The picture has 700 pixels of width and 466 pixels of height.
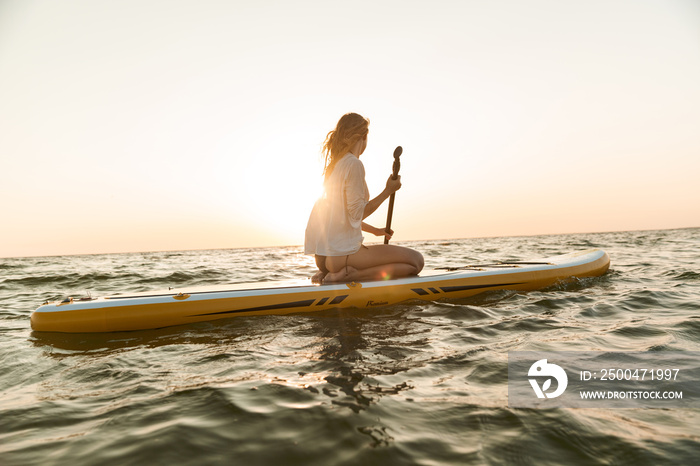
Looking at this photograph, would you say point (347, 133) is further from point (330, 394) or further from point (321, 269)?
point (330, 394)

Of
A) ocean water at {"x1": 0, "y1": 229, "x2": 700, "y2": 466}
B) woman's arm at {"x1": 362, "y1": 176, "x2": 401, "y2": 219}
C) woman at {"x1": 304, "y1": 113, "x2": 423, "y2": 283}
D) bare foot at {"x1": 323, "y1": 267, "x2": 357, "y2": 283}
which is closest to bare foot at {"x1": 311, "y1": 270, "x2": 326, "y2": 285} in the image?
woman at {"x1": 304, "y1": 113, "x2": 423, "y2": 283}

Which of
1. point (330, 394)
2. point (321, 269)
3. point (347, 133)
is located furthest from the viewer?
point (321, 269)

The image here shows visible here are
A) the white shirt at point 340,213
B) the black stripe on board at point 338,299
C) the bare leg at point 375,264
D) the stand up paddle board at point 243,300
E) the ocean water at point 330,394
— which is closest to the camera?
the ocean water at point 330,394

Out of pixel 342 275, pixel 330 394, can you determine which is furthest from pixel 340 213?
pixel 330 394

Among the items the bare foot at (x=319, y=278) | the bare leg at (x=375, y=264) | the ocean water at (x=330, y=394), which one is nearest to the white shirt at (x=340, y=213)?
the bare leg at (x=375, y=264)

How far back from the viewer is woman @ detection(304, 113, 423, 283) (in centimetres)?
387

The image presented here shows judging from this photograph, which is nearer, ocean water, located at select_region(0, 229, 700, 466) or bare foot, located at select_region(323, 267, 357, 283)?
ocean water, located at select_region(0, 229, 700, 466)

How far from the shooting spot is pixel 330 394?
6.86 ft

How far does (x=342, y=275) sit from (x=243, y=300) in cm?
107

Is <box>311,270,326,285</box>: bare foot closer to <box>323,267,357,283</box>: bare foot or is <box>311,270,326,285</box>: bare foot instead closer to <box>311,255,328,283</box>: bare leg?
<box>311,255,328,283</box>: bare leg

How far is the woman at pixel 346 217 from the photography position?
12.7ft

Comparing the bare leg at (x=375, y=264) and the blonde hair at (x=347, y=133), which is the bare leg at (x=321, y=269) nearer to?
the bare leg at (x=375, y=264)

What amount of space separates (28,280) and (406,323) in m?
9.72

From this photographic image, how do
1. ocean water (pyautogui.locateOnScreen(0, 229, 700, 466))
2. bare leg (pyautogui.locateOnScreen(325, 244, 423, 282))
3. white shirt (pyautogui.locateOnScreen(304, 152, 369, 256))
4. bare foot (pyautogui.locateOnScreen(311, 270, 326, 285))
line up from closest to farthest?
1. ocean water (pyautogui.locateOnScreen(0, 229, 700, 466))
2. white shirt (pyautogui.locateOnScreen(304, 152, 369, 256))
3. bare leg (pyautogui.locateOnScreen(325, 244, 423, 282))
4. bare foot (pyautogui.locateOnScreen(311, 270, 326, 285))
